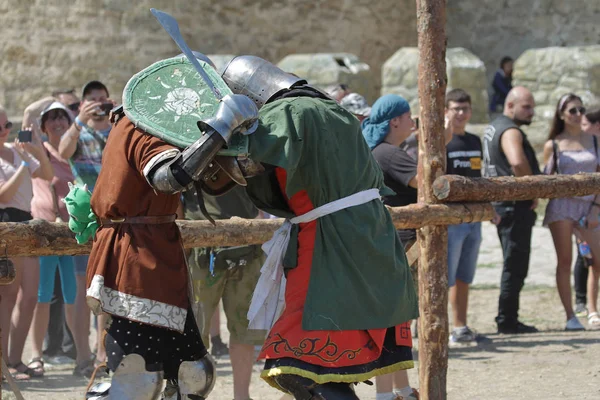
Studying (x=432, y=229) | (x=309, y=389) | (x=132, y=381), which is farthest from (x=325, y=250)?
(x=432, y=229)

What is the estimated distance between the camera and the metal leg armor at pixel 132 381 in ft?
12.2

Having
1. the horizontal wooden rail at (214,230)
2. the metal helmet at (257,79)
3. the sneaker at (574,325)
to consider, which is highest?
the metal helmet at (257,79)

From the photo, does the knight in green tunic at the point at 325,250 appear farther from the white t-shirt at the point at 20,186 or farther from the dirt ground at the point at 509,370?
the white t-shirt at the point at 20,186

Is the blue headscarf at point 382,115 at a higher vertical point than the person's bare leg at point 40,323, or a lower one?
higher

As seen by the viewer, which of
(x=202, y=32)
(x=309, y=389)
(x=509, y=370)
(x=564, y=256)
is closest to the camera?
(x=309, y=389)

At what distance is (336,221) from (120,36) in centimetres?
1109

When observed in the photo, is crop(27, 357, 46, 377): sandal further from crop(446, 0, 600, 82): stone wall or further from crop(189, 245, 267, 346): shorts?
crop(446, 0, 600, 82): stone wall

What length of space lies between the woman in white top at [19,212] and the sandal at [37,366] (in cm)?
2

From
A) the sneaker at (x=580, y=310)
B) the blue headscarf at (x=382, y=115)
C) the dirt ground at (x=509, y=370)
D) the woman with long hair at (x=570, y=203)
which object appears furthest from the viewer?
the sneaker at (x=580, y=310)

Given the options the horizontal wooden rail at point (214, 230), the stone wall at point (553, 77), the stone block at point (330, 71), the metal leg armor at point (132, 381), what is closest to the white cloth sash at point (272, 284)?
the metal leg armor at point (132, 381)

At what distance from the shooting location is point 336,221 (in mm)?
3664

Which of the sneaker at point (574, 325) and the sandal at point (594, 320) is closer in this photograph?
the sneaker at point (574, 325)

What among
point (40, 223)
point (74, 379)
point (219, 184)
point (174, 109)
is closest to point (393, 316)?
point (219, 184)

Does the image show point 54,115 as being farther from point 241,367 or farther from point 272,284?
point 272,284
